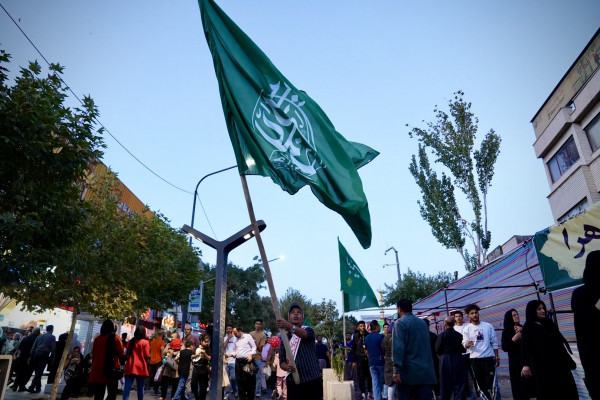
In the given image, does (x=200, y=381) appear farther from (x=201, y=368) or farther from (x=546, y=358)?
(x=546, y=358)

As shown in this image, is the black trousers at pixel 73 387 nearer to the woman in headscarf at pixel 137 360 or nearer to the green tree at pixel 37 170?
the woman in headscarf at pixel 137 360

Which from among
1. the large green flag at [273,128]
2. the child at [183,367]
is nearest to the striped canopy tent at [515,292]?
the large green flag at [273,128]

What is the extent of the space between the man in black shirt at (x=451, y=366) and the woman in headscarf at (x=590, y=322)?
14.5ft

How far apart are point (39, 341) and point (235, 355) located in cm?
691

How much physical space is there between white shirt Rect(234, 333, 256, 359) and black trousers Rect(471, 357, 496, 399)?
205 inches

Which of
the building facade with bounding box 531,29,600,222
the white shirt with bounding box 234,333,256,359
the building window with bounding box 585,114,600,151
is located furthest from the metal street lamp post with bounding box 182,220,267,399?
the building window with bounding box 585,114,600,151

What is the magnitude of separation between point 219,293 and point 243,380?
563cm

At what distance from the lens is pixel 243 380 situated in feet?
34.6

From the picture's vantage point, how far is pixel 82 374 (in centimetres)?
1209

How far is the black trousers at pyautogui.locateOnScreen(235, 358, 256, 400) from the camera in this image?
1054cm

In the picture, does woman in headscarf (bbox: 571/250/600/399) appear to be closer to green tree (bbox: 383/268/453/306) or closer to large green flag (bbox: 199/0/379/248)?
large green flag (bbox: 199/0/379/248)

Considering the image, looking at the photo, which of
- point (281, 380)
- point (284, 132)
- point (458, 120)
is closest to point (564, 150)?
point (458, 120)

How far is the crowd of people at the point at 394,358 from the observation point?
505cm

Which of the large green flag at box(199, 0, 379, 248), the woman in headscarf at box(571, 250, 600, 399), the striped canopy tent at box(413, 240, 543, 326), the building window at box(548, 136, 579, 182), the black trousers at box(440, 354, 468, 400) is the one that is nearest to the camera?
the woman in headscarf at box(571, 250, 600, 399)
